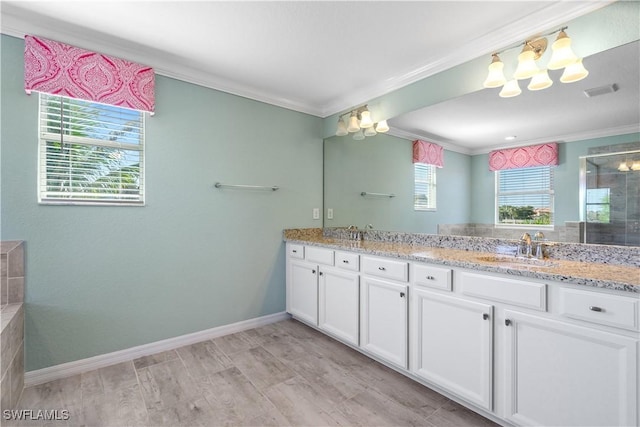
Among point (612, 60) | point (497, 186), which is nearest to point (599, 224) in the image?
point (497, 186)

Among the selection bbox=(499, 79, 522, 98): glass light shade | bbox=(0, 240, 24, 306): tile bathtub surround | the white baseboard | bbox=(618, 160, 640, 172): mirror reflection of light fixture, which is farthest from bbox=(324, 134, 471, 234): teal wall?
bbox=(0, 240, 24, 306): tile bathtub surround

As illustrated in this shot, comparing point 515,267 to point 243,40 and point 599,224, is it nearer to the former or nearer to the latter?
point 599,224

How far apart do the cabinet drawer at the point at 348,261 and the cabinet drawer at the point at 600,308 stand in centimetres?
123

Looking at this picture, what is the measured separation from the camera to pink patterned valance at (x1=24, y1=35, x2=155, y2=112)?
186 centimetres

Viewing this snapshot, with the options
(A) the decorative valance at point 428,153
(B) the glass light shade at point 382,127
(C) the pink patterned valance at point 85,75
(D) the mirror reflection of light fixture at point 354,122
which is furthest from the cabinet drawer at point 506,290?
(C) the pink patterned valance at point 85,75

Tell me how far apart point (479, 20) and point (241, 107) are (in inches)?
76.7

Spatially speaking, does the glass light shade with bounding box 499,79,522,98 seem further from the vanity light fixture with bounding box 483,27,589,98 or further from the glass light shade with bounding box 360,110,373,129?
the glass light shade with bounding box 360,110,373,129

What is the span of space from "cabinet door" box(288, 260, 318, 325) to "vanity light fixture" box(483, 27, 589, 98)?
6.21 ft

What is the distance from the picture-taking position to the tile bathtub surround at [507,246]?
4.99 ft

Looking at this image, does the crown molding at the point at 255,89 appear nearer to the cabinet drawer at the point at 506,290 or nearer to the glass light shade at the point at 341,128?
the glass light shade at the point at 341,128

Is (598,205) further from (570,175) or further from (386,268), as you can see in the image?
(386,268)

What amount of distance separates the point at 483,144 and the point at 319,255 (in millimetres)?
1498

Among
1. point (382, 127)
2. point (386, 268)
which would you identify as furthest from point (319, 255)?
point (382, 127)

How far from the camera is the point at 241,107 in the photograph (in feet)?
9.13
